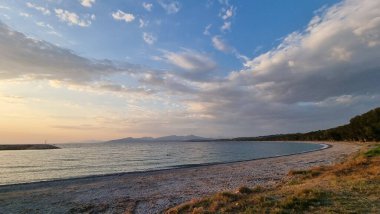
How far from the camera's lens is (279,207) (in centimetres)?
1209

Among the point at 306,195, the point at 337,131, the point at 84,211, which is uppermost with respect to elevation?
the point at 337,131

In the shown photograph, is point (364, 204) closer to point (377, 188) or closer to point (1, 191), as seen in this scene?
point (377, 188)

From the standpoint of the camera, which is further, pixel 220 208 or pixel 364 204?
pixel 220 208

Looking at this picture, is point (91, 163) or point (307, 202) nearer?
point (307, 202)

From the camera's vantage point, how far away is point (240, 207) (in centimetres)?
1292

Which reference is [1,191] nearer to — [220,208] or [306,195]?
[220,208]

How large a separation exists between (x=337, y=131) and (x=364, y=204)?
484 feet

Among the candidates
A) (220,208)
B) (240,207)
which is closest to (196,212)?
(220,208)

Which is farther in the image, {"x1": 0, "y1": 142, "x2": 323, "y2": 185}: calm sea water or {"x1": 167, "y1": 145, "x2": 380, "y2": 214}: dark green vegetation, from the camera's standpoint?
{"x1": 0, "y1": 142, "x2": 323, "y2": 185}: calm sea water

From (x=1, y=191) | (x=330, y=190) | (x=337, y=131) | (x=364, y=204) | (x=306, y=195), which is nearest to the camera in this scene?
(x=364, y=204)

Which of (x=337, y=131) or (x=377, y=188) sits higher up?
(x=337, y=131)

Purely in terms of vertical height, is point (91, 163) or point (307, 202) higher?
point (91, 163)

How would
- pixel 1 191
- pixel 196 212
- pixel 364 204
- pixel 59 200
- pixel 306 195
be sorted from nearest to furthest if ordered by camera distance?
pixel 364 204 → pixel 196 212 → pixel 306 195 → pixel 59 200 → pixel 1 191

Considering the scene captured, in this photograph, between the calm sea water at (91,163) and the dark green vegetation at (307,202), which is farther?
the calm sea water at (91,163)
